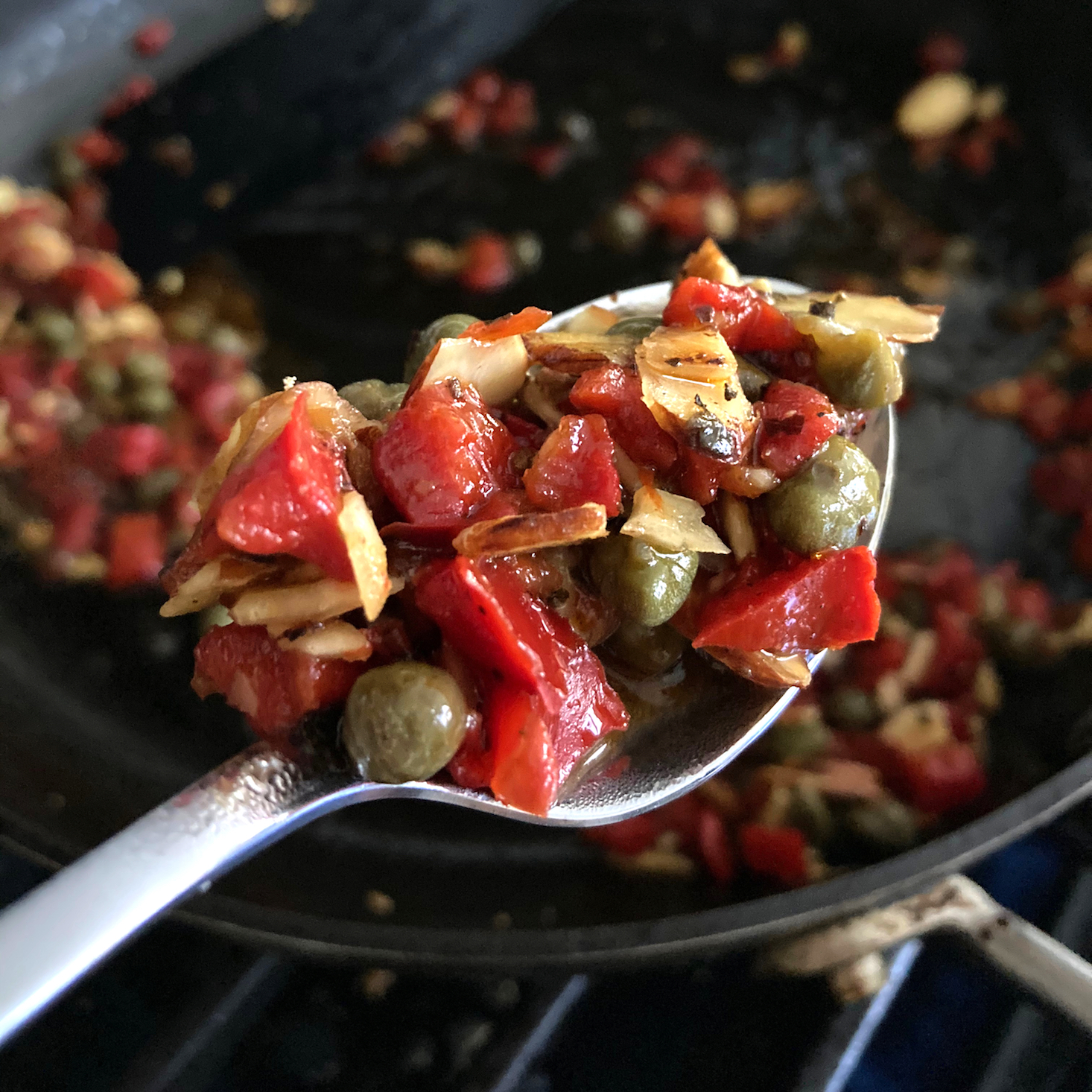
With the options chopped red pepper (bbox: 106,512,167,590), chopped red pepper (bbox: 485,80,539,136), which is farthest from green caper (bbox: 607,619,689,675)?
chopped red pepper (bbox: 485,80,539,136)

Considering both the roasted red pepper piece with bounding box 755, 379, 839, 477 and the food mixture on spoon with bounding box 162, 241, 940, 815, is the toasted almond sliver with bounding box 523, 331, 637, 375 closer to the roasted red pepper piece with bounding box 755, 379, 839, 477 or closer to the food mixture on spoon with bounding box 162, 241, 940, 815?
the food mixture on spoon with bounding box 162, 241, 940, 815

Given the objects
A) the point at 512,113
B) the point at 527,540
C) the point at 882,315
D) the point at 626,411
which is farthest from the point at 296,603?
the point at 512,113

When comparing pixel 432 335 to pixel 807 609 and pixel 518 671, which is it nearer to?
pixel 518 671

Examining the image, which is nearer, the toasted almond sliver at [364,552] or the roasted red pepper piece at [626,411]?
the toasted almond sliver at [364,552]

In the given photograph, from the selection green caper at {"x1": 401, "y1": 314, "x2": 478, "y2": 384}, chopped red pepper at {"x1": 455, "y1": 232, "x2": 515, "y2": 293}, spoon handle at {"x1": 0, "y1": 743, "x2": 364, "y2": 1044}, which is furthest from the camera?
chopped red pepper at {"x1": 455, "y1": 232, "x2": 515, "y2": 293}

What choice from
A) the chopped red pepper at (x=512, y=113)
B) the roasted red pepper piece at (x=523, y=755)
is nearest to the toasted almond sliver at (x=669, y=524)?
the roasted red pepper piece at (x=523, y=755)

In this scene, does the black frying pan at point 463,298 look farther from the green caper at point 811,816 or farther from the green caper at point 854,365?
the green caper at point 854,365

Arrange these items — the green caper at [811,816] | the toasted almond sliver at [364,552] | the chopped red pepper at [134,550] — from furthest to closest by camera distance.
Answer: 1. the chopped red pepper at [134,550]
2. the green caper at [811,816]
3. the toasted almond sliver at [364,552]

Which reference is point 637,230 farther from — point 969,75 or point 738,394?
point 738,394
